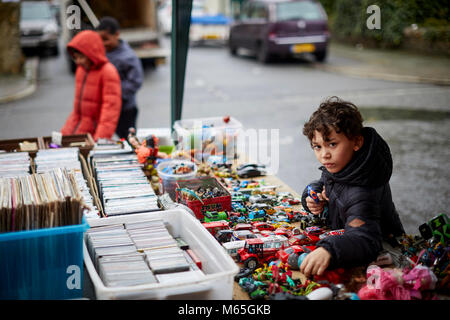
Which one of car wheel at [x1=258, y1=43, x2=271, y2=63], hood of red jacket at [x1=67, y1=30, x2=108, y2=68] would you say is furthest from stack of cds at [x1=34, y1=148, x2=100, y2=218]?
car wheel at [x1=258, y1=43, x2=271, y2=63]

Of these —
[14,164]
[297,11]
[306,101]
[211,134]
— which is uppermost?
[297,11]

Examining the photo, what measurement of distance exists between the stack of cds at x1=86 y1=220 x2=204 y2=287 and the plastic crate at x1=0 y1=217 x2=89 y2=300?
0.12 m

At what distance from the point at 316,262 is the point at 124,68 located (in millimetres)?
3993

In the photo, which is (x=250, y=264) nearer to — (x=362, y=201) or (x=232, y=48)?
(x=362, y=201)

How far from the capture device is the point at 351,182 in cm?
213

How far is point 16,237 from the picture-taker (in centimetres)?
172

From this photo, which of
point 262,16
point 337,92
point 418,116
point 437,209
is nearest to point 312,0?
point 262,16

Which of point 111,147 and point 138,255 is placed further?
point 111,147

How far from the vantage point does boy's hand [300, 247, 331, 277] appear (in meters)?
1.94

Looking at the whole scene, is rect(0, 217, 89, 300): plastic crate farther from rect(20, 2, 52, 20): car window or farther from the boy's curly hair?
rect(20, 2, 52, 20): car window

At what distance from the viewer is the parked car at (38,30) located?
54.6 feet

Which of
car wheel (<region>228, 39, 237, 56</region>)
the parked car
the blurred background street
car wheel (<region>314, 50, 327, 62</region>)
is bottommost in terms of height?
the blurred background street

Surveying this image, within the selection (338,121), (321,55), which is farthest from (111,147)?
(321,55)
